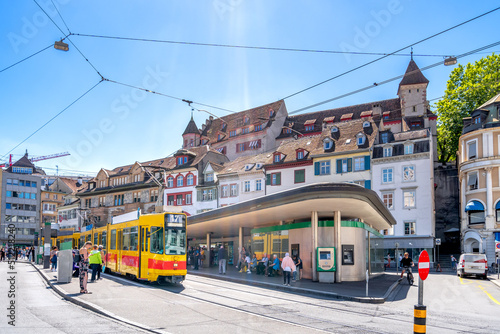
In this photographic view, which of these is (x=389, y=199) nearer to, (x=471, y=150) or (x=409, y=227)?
(x=409, y=227)

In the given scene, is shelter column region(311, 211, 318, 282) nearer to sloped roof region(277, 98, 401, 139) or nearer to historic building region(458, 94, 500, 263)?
historic building region(458, 94, 500, 263)

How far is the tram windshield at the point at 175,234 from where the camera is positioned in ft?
69.9

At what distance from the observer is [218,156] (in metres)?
Result: 71.4

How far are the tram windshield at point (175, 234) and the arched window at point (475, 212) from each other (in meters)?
36.0

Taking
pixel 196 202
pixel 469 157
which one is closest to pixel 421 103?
pixel 469 157

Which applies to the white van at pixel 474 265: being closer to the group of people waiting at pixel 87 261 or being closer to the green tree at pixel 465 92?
the group of people waiting at pixel 87 261

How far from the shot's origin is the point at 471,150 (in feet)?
166

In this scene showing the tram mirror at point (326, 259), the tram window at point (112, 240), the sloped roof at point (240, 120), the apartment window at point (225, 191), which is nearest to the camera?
the tram mirror at point (326, 259)

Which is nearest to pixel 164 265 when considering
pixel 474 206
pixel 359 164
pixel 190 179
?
pixel 359 164

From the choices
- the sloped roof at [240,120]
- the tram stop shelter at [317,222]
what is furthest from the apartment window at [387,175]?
the sloped roof at [240,120]

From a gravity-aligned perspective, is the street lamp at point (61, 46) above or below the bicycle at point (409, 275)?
above

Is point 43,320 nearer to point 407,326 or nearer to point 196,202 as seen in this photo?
point 407,326

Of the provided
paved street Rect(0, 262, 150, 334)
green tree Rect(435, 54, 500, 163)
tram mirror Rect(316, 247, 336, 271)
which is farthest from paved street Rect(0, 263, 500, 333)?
green tree Rect(435, 54, 500, 163)

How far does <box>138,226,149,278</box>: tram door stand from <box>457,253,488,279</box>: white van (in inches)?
919
